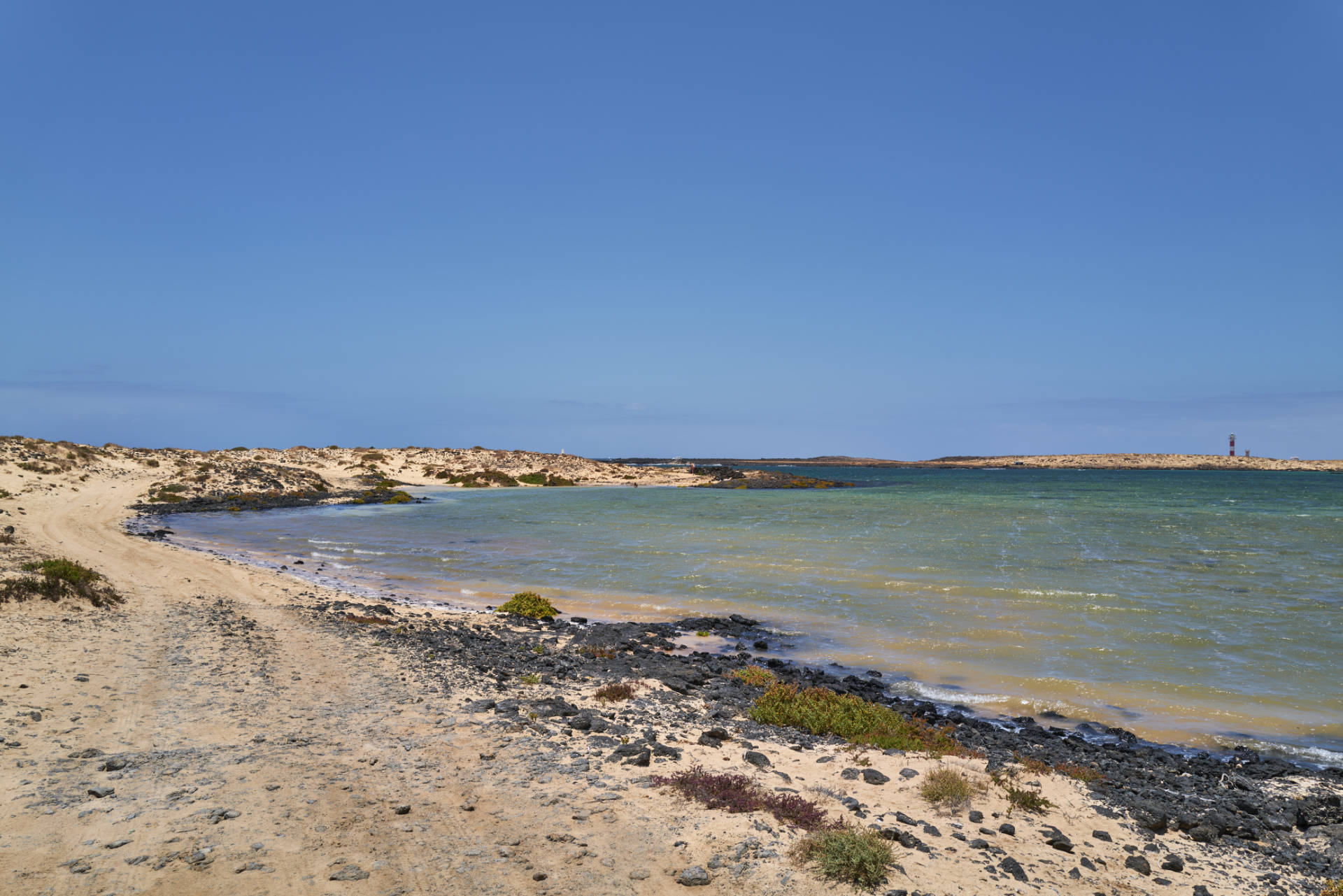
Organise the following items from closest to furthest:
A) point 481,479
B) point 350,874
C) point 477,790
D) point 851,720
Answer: point 350,874 → point 477,790 → point 851,720 → point 481,479

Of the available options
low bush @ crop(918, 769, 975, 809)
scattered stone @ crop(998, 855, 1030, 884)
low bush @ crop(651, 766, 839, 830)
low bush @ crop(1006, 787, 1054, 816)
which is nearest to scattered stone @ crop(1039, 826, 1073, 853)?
low bush @ crop(1006, 787, 1054, 816)

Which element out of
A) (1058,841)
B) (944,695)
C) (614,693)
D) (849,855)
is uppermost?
(849,855)

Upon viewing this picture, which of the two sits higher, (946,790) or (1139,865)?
(946,790)

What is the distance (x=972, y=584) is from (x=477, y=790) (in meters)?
19.8

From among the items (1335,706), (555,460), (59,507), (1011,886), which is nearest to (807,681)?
(1011,886)

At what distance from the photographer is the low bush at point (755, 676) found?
12570 millimetres

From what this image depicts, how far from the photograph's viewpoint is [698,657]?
14.4 metres

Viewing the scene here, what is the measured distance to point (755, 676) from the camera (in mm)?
12805

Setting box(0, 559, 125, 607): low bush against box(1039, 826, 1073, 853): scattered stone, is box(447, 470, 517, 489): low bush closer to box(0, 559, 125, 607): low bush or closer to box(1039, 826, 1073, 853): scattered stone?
box(0, 559, 125, 607): low bush

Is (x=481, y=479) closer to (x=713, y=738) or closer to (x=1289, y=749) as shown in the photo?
(x=713, y=738)

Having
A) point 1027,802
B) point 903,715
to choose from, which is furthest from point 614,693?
point 1027,802

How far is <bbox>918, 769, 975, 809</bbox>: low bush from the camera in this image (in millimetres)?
7602

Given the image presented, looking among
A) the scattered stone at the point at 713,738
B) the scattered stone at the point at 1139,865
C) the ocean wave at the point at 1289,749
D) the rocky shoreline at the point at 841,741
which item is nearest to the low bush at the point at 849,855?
the rocky shoreline at the point at 841,741

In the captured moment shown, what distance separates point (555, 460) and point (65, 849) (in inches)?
3756
